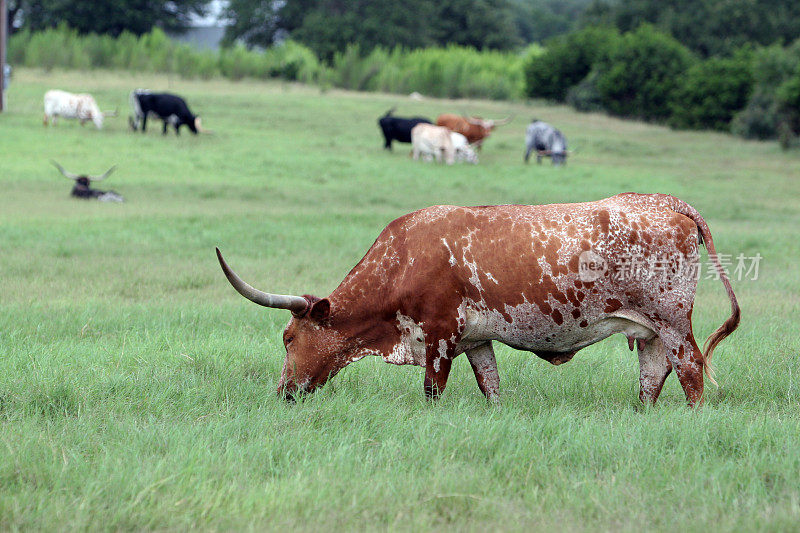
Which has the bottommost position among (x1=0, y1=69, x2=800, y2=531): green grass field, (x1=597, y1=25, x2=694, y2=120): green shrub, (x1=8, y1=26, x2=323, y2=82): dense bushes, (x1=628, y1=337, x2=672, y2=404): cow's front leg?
(x1=0, y1=69, x2=800, y2=531): green grass field

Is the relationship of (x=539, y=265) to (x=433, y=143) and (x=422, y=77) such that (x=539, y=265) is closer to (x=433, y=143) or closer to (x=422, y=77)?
(x=433, y=143)

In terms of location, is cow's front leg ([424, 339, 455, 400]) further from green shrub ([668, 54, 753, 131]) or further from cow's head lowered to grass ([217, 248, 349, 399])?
green shrub ([668, 54, 753, 131])

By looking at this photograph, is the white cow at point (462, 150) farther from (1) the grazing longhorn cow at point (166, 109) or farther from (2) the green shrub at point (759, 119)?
(2) the green shrub at point (759, 119)

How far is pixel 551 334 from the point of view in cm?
491

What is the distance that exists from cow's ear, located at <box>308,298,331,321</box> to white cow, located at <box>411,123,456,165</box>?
17.9 meters

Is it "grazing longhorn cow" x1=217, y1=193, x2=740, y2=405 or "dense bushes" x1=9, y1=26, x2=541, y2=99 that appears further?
"dense bushes" x1=9, y1=26, x2=541, y2=99

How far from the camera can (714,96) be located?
3428 centimetres

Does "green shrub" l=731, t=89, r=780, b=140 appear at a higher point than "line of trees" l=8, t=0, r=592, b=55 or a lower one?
lower

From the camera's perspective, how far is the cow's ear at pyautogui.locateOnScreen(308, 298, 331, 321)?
4945mm

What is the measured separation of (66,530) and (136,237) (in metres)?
8.41

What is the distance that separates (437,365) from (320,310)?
700 mm

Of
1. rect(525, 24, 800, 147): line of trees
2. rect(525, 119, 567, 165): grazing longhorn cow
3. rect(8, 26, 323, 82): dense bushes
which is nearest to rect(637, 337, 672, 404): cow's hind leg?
rect(525, 119, 567, 165): grazing longhorn cow

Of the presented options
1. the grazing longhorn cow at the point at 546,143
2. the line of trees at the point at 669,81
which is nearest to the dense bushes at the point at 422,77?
the line of trees at the point at 669,81

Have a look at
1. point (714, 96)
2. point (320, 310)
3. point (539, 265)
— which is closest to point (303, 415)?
point (320, 310)
